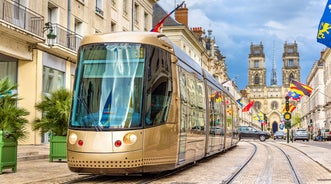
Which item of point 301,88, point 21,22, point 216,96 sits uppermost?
point 21,22

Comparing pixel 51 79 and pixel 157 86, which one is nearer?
pixel 157 86

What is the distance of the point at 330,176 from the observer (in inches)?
519

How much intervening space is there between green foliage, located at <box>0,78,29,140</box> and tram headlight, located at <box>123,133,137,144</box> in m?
3.64

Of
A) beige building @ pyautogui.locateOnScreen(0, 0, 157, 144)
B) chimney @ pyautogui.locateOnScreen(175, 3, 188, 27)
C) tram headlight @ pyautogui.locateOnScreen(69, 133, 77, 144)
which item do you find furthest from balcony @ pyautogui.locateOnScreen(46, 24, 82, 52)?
chimney @ pyautogui.locateOnScreen(175, 3, 188, 27)

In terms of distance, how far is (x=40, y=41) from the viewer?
929 inches

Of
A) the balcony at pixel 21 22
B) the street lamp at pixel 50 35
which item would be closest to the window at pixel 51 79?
the street lamp at pixel 50 35

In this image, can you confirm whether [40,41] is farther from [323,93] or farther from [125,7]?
[323,93]

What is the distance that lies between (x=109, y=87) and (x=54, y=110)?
19.2ft

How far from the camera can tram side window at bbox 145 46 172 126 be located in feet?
36.6

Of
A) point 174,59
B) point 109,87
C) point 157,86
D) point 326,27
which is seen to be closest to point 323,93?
point 326,27

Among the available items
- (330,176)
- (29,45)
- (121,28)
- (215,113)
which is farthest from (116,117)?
(121,28)

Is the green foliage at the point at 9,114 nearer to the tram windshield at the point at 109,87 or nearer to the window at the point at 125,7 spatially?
the tram windshield at the point at 109,87

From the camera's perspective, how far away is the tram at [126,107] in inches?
417

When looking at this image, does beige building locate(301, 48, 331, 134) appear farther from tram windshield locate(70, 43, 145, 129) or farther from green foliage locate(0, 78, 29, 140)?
tram windshield locate(70, 43, 145, 129)
